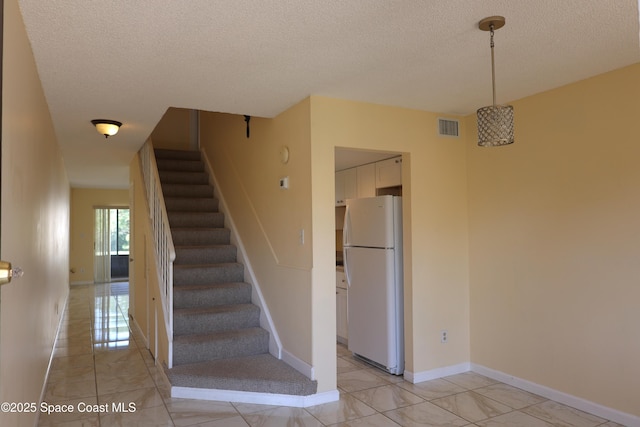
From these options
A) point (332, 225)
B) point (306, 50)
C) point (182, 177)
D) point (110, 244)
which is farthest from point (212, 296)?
point (110, 244)

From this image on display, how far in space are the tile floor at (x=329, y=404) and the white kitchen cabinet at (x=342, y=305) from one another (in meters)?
0.45

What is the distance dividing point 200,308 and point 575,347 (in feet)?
11.0

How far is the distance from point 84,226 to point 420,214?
9.70m

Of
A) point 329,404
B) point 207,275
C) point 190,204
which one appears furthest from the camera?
point 190,204

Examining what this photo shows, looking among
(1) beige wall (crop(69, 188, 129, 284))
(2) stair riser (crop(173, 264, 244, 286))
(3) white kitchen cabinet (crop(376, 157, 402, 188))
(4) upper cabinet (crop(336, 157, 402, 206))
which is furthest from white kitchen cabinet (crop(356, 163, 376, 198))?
(1) beige wall (crop(69, 188, 129, 284))

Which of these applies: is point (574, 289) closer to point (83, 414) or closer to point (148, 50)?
point (148, 50)

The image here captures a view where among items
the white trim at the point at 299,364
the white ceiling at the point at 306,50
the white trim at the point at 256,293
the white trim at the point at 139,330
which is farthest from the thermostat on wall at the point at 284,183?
the white trim at the point at 139,330

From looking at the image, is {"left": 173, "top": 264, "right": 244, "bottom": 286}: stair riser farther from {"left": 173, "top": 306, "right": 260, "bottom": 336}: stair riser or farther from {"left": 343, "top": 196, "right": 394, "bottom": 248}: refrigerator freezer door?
{"left": 343, "top": 196, "right": 394, "bottom": 248}: refrigerator freezer door

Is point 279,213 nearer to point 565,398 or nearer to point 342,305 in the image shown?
point 342,305

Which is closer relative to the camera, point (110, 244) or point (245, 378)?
point (245, 378)

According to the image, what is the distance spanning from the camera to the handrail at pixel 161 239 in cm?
377

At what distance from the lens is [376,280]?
4168 millimetres

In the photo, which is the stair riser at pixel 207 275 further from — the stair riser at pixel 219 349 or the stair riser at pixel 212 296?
the stair riser at pixel 219 349

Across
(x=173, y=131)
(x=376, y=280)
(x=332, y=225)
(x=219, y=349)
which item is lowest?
(x=219, y=349)
